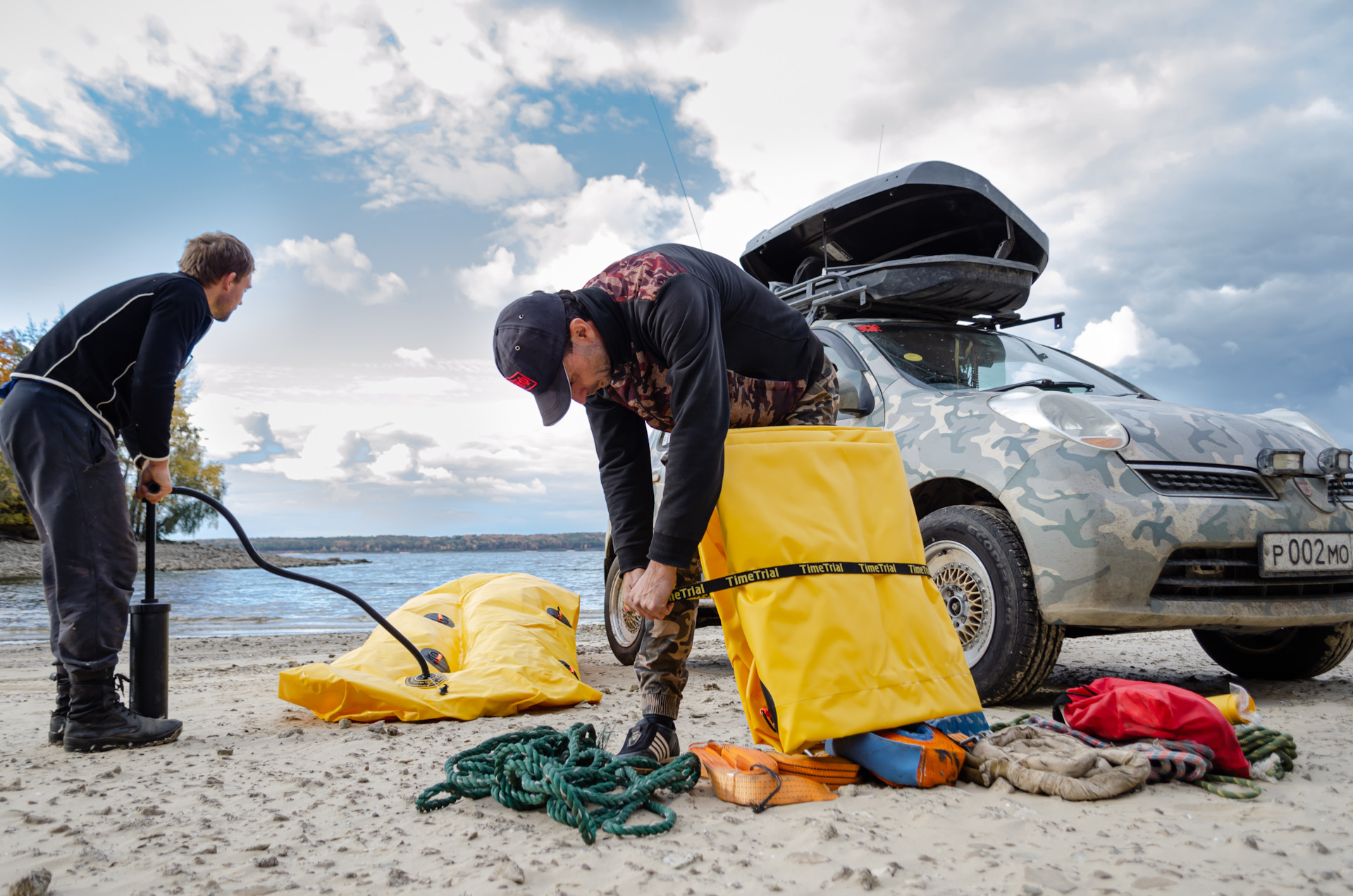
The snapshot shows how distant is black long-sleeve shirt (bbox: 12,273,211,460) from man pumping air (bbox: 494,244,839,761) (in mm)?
1656

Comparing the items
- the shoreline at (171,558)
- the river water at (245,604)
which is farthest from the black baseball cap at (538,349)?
the shoreline at (171,558)

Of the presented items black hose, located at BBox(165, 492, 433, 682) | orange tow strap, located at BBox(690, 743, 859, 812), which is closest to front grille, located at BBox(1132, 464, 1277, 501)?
orange tow strap, located at BBox(690, 743, 859, 812)

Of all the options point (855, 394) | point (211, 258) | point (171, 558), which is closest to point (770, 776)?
point (855, 394)

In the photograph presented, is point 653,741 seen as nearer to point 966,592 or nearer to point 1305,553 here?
point 966,592

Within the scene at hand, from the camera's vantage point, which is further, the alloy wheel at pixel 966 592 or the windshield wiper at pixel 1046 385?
the windshield wiper at pixel 1046 385

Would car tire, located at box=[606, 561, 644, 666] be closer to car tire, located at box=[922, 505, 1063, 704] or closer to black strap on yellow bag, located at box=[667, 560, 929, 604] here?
car tire, located at box=[922, 505, 1063, 704]

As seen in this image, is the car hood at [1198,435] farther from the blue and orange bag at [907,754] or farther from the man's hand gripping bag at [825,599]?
the blue and orange bag at [907,754]

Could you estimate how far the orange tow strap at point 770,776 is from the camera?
2.04 m

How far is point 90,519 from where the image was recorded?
295 centimetres

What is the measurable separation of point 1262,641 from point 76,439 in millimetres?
5526

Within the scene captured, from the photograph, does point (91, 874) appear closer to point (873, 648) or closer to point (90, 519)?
point (90, 519)

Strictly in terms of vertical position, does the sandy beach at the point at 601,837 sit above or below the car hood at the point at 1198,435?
below

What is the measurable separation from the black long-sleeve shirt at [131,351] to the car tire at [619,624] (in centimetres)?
268

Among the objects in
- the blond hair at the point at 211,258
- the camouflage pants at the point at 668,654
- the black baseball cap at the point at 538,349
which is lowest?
the camouflage pants at the point at 668,654
